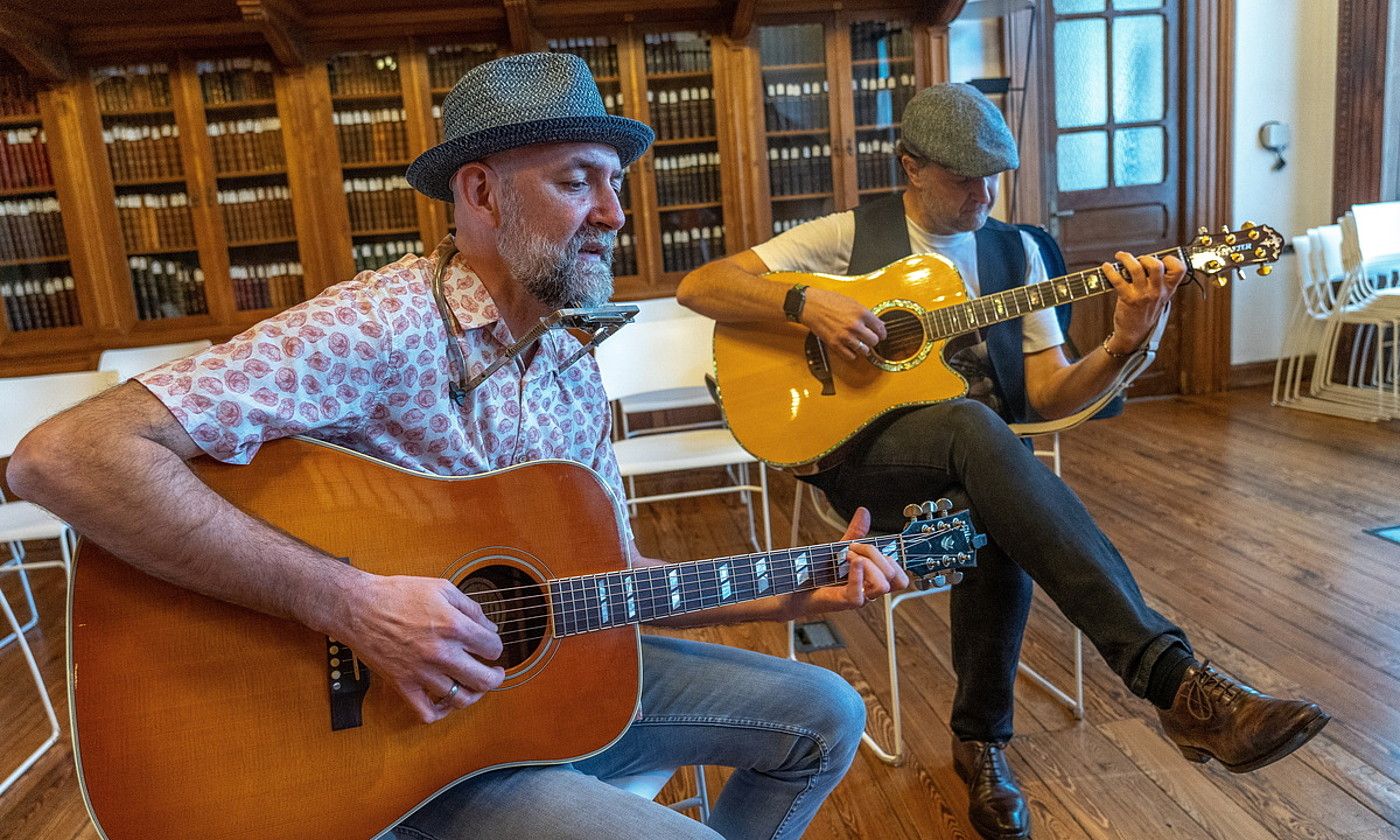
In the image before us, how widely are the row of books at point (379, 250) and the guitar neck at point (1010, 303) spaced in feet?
11.6

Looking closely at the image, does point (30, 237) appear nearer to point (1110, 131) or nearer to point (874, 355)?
point (874, 355)

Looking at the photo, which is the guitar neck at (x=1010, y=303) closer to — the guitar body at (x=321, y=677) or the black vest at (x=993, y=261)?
the black vest at (x=993, y=261)

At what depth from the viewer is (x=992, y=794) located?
72.6 inches

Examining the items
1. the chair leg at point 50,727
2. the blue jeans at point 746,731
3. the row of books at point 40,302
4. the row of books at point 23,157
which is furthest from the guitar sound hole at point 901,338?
the row of books at point 23,157

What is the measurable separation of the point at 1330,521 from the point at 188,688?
11.7 ft

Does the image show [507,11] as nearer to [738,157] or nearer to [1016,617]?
[738,157]

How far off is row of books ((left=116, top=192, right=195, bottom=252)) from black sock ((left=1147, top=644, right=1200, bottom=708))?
4.68 m

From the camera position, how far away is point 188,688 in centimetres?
101

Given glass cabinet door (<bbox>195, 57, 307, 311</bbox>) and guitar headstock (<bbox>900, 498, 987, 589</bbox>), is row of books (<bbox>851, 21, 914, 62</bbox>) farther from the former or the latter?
guitar headstock (<bbox>900, 498, 987, 589</bbox>)

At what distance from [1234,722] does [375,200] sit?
4.44m

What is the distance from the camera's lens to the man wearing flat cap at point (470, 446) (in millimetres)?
983

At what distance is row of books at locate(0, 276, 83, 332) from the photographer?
4.59 m

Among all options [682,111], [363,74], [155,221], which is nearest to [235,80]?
[363,74]

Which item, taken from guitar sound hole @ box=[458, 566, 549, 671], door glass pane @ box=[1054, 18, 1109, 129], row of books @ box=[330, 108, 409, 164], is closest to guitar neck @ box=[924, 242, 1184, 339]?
guitar sound hole @ box=[458, 566, 549, 671]
